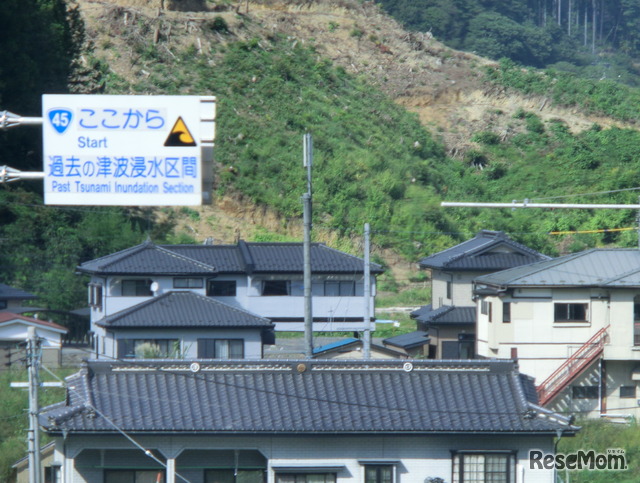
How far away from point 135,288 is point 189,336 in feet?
10.7

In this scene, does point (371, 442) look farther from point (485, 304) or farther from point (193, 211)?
point (193, 211)

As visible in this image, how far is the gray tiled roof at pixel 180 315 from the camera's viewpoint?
24.5m

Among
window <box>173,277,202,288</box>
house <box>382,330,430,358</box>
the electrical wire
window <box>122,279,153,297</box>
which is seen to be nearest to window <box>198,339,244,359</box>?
window <box>173,277,202,288</box>

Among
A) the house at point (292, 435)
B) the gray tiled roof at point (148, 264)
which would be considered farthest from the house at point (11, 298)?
the house at point (292, 435)

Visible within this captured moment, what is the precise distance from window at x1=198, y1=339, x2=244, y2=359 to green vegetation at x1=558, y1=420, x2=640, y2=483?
31.8 ft

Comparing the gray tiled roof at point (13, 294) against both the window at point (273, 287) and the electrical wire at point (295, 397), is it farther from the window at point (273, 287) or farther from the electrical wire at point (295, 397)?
the electrical wire at point (295, 397)

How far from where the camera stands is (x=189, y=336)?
81.5ft

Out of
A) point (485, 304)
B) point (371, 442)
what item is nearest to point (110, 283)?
point (485, 304)

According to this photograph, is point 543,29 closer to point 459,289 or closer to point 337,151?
point 337,151

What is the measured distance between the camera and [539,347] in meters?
24.0

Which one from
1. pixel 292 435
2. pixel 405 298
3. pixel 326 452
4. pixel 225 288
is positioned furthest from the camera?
pixel 405 298

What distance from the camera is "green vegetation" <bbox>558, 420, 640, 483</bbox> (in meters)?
16.7

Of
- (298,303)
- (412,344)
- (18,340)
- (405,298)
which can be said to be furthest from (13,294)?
(405,298)

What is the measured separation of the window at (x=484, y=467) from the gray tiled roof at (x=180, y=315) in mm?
12403
